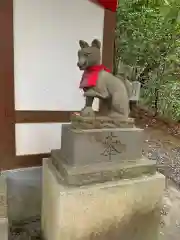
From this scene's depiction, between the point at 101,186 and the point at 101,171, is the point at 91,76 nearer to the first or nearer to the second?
the point at 101,171

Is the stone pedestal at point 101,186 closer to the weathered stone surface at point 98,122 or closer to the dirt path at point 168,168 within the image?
the weathered stone surface at point 98,122

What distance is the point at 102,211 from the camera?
1947 millimetres

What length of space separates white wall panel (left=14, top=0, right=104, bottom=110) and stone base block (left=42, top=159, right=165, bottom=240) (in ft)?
2.11

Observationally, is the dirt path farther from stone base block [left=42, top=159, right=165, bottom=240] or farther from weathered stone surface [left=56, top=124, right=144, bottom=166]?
weathered stone surface [left=56, top=124, right=144, bottom=166]

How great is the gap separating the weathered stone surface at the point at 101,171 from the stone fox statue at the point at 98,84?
1.24ft

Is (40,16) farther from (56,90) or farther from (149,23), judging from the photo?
(149,23)

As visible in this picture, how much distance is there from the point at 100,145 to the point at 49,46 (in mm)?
1087

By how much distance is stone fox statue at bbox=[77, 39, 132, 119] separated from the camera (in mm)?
1870

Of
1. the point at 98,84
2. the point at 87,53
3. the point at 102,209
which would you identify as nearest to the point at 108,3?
the point at 87,53

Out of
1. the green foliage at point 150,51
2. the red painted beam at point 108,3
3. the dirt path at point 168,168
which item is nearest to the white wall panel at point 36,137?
the red painted beam at point 108,3

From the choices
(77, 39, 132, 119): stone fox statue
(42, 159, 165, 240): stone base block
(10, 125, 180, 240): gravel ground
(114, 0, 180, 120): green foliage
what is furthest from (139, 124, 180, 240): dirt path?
(77, 39, 132, 119): stone fox statue

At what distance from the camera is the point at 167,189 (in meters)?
3.45

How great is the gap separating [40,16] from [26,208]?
1853 millimetres

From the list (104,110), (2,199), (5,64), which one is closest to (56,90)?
(5,64)
